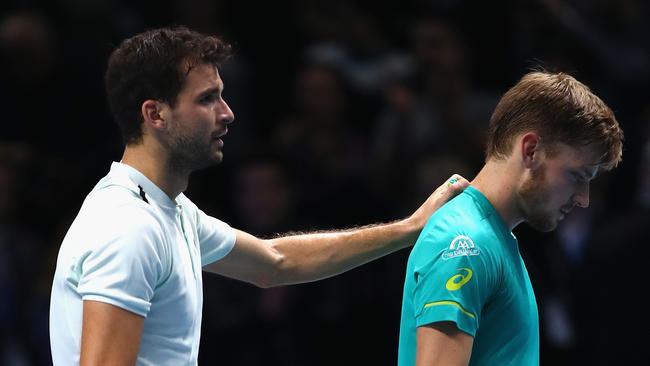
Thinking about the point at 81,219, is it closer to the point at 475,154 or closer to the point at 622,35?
the point at 475,154

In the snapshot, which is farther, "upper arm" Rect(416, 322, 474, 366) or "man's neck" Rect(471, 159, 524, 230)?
"man's neck" Rect(471, 159, 524, 230)

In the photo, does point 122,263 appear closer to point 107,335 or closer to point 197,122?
point 107,335

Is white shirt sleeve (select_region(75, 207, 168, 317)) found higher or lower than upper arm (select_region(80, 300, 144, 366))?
higher

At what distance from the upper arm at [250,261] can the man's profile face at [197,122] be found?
59 centimetres

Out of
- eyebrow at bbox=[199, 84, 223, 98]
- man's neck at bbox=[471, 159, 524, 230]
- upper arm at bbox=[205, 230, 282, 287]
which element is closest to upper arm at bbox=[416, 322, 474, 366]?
man's neck at bbox=[471, 159, 524, 230]

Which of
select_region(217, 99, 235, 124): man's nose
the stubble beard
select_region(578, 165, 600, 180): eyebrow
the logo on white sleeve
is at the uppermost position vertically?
select_region(217, 99, 235, 124): man's nose

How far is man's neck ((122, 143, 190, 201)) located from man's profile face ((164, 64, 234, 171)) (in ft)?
0.09

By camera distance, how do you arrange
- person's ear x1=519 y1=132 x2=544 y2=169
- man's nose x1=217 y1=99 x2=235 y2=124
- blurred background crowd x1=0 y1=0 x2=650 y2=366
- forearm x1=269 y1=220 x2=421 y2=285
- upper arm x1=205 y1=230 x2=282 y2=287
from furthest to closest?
blurred background crowd x1=0 y1=0 x2=650 y2=366, forearm x1=269 y1=220 x2=421 y2=285, upper arm x1=205 y1=230 x2=282 y2=287, man's nose x1=217 y1=99 x2=235 y2=124, person's ear x1=519 y1=132 x2=544 y2=169

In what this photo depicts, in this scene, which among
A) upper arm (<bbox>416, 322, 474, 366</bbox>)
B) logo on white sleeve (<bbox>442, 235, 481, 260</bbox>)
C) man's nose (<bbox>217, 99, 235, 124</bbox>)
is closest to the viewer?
upper arm (<bbox>416, 322, 474, 366</bbox>)

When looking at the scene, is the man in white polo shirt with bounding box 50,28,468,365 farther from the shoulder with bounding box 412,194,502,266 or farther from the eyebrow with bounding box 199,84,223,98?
the shoulder with bounding box 412,194,502,266

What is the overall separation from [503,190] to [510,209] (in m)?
0.06

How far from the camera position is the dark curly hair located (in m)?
3.59

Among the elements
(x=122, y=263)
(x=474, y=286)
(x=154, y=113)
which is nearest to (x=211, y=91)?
(x=154, y=113)

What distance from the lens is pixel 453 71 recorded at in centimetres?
748
